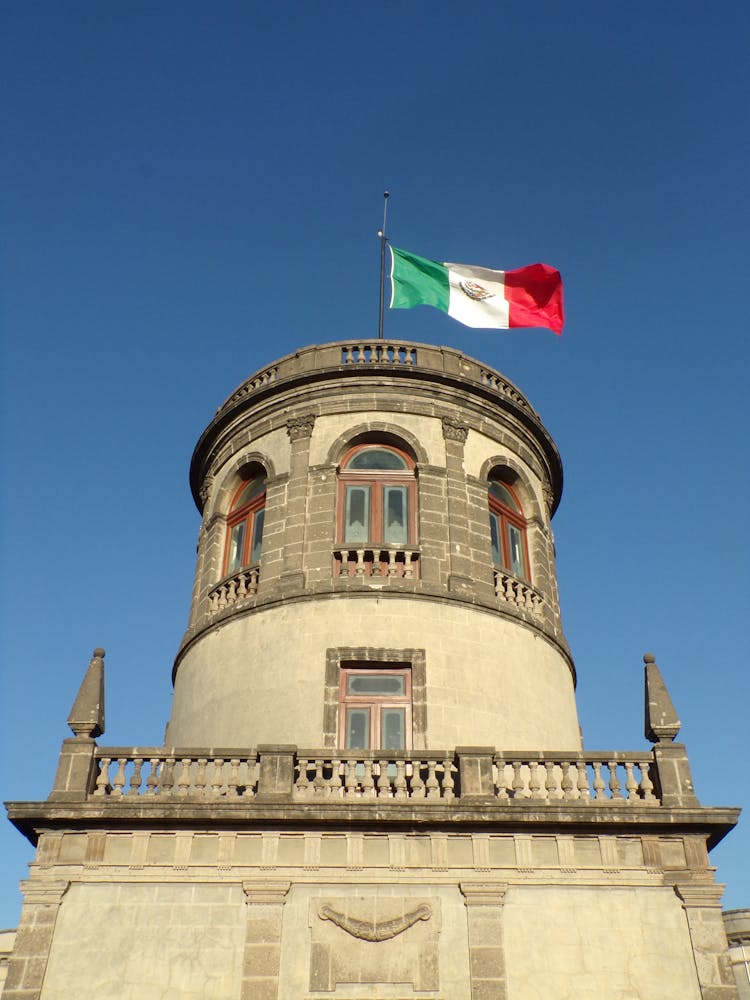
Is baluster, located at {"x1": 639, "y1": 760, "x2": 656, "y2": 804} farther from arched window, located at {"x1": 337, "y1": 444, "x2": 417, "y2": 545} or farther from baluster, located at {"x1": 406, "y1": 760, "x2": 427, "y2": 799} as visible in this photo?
arched window, located at {"x1": 337, "y1": 444, "x2": 417, "y2": 545}

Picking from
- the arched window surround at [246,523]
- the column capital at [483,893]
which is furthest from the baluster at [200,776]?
the arched window surround at [246,523]

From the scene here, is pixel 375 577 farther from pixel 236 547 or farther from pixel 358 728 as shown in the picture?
pixel 236 547

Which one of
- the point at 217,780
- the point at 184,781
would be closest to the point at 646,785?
the point at 217,780

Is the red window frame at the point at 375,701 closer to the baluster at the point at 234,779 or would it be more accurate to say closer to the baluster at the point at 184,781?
the baluster at the point at 234,779

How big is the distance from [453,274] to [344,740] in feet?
39.7

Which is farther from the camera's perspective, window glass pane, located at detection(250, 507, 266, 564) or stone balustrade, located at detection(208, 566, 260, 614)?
window glass pane, located at detection(250, 507, 266, 564)

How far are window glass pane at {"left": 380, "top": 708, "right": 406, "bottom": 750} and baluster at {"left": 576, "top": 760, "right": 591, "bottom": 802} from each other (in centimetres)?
310

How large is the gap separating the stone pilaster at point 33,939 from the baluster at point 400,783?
4.84m

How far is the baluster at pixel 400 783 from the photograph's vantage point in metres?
14.2

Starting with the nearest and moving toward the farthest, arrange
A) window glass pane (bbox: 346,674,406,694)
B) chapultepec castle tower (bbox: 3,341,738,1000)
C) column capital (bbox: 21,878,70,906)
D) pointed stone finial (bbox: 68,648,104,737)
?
1. chapultepec castle tower (bbox: 3,341,738,1000)
2. column capital (bbox: 21,878,70,906)
3. pointed stone finial (bbox: 68,648,104,737)
4. window glass pane (bbox: 346,674,406,694)

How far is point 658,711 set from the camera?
49.9 feet

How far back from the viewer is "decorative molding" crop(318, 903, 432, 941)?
13133mm

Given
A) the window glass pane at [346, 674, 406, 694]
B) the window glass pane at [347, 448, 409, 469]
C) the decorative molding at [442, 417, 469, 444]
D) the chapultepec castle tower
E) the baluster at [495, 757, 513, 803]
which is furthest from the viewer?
the decorative molding at [442, 417, 469, 444]

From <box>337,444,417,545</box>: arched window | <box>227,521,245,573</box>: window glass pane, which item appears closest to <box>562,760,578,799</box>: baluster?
<box>337,444,417,545</box>: arched window
